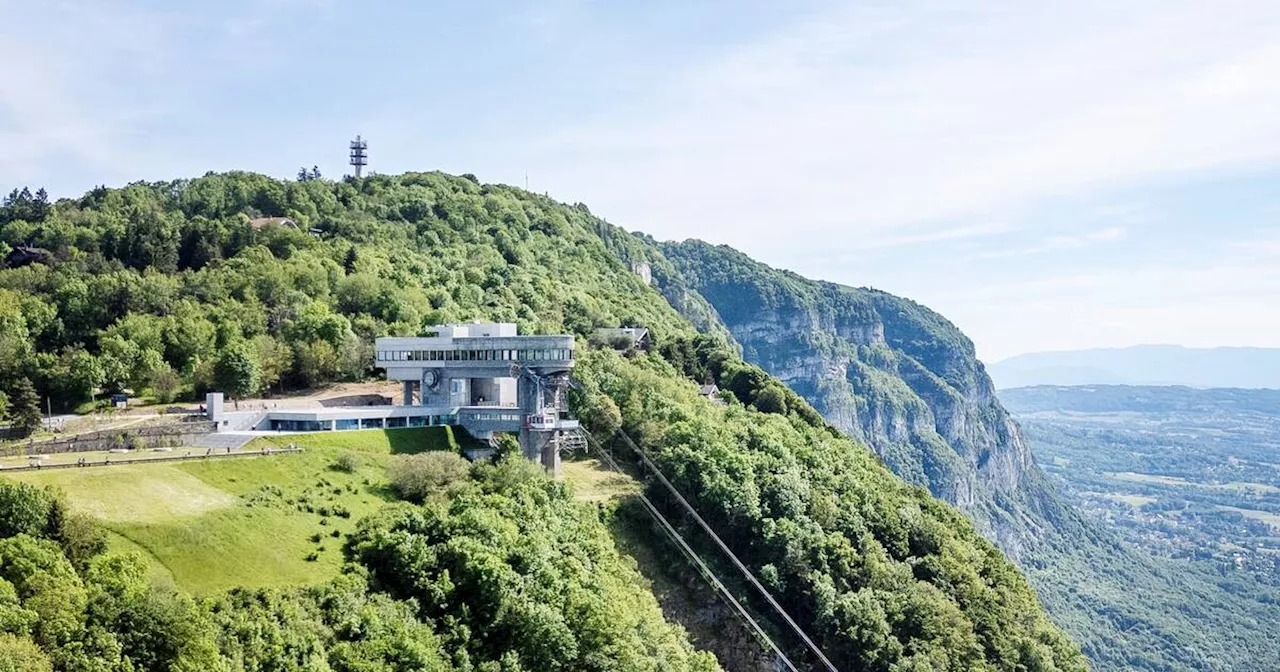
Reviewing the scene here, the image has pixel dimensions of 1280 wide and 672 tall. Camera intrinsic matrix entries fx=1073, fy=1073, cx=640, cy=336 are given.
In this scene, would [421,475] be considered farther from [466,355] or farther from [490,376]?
[466,355]

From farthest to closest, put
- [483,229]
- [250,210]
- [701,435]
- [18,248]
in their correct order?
[483,229] < [250,210] < [18,248] < [701,435]

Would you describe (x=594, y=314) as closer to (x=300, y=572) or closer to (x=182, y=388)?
(x=182, y=388)

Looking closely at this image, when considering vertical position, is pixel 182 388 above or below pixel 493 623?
above

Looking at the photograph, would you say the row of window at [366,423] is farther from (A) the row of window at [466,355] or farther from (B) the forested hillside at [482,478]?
(B) the forested hillside at [482,478]

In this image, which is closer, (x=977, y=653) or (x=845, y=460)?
(x=977, y=653)

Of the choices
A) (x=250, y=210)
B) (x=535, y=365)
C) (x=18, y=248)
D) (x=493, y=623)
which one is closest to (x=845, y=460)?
(x=535, y=365)

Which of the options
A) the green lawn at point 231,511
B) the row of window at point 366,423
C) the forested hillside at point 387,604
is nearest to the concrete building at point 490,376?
the row of window at point 366,423
